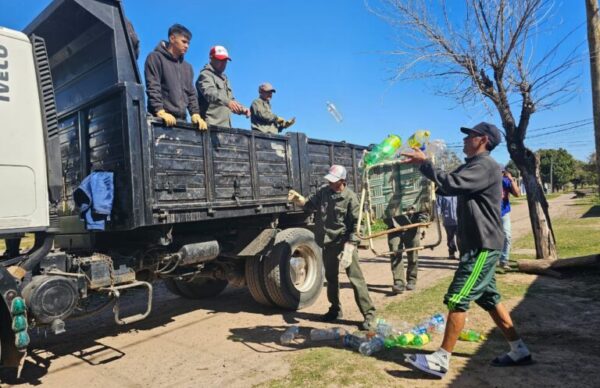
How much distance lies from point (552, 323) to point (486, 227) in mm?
1993

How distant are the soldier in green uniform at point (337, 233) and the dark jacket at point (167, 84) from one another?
1695 mm

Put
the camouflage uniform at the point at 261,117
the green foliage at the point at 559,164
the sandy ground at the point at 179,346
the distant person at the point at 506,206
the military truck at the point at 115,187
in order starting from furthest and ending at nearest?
the green foliage at the point at 559,164 → the distant person at the point at 506,206 → the camouflage uniform at the point at 261,117 → the sandy ground at the point at 179,346 → the military truck at the point at 115,187

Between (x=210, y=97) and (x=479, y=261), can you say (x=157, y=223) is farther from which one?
(x=479, y=261)

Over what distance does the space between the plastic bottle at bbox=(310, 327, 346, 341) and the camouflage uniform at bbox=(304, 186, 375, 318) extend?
0.41 m

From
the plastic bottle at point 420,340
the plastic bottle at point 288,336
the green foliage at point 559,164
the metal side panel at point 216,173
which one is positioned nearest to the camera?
the plastic bottle at point 420,340

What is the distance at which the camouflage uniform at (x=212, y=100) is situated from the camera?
558 cm

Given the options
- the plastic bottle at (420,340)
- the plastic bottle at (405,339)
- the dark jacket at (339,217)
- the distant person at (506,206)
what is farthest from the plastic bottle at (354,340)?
the distant person at (506,206)

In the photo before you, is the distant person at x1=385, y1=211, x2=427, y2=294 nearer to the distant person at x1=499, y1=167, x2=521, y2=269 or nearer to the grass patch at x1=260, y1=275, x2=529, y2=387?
the grass patch at x1=260, y1=275, x2=529, y2=387

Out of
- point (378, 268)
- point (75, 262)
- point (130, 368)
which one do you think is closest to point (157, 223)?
point (75, 262)

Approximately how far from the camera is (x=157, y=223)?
171 inches

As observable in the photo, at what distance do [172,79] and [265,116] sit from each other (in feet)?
→ 6.34

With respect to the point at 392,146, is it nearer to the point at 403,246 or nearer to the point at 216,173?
the point at 403,246

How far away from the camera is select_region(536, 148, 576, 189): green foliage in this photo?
2517 inches

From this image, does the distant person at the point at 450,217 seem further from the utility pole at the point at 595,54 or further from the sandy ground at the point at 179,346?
the utility pole at the point at 595,54
